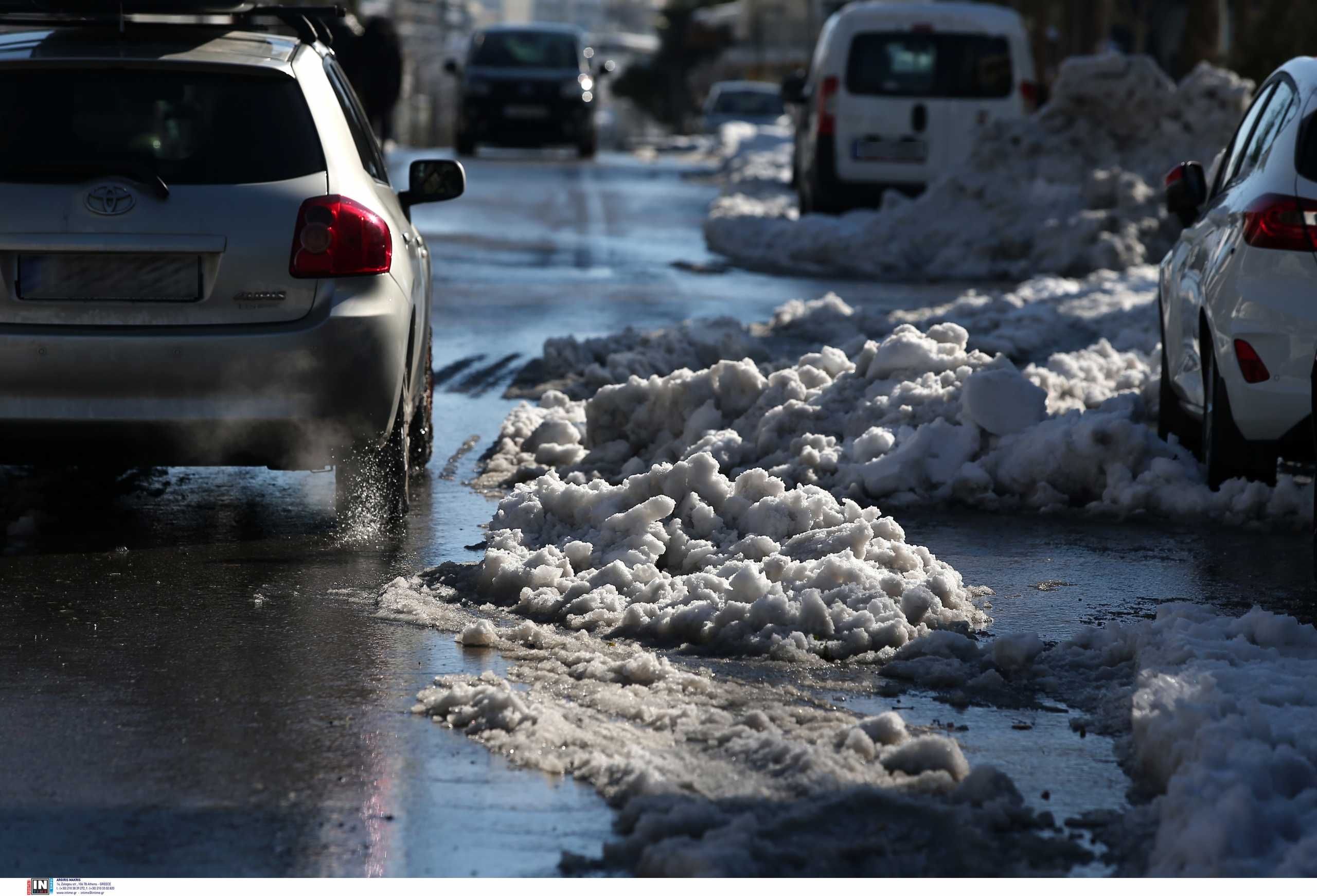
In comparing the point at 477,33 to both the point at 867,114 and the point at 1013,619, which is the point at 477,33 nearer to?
the point at 867,114

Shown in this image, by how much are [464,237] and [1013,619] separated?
50.7ft

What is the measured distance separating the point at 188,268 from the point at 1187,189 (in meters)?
4.13

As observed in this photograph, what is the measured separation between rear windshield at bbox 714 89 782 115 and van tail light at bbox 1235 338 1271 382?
143ft

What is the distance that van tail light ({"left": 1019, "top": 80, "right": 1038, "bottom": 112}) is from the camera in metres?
20.8

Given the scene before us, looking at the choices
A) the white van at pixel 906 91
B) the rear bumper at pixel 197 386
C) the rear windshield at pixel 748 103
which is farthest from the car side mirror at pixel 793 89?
the rear windshield at pixel 748 103

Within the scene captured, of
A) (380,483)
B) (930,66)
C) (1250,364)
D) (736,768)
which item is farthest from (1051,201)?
(736,768)

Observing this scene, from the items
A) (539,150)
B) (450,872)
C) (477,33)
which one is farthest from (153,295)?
(539,150)

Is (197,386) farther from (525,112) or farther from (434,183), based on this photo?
(525,112)

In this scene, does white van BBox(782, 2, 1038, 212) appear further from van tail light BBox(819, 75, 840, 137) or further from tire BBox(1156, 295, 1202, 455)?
tire BBox(1156, 295, 1202, 455)

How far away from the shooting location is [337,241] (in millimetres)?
6836

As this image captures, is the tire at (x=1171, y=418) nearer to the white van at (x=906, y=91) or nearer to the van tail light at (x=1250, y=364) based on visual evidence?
the van tail light at (x=1250, y=364)

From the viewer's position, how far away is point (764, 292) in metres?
16.5

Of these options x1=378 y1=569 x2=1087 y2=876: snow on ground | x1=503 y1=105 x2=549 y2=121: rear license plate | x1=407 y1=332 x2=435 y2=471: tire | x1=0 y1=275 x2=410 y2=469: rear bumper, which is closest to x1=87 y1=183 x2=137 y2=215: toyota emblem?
x1=0 y1=275 x2=410 y2=469: rear bumper

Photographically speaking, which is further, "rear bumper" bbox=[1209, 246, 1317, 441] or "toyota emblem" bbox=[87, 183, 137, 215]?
"rear bumper" bbox=[1209, 246, 1317, 441]
